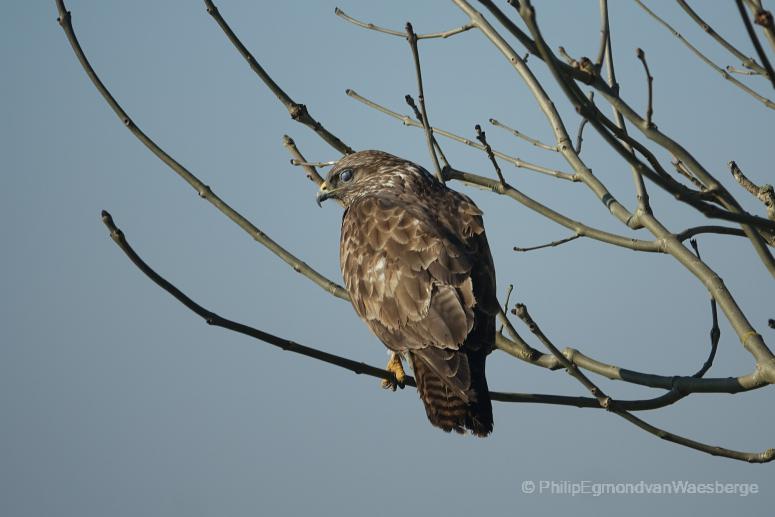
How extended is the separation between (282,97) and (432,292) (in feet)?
4.92

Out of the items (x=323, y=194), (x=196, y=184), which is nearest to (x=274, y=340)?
(x=196, y=184)

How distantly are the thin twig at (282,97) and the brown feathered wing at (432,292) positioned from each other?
25.7 inches

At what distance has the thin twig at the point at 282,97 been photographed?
17.1ft

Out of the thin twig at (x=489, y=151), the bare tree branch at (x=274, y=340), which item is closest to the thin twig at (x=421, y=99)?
the thin twig at (x=489, y=151)

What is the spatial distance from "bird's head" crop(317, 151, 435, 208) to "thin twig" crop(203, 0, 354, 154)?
1.30 meters

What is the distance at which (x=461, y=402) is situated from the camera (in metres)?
5.28

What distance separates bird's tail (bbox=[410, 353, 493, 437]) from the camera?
17.2 feet

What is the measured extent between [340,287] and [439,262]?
65 centimetres

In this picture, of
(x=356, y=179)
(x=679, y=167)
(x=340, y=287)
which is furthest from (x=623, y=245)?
(x=356, y=179)

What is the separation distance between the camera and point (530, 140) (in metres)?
6.25

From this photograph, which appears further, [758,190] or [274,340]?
[758,190]

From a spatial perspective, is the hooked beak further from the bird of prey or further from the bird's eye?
the bird of prey

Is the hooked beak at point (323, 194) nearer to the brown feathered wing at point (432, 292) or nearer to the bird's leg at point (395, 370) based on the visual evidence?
the brown feathered wing at point (432, 292)

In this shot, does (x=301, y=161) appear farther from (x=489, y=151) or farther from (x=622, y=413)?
(x=622, y=413)
